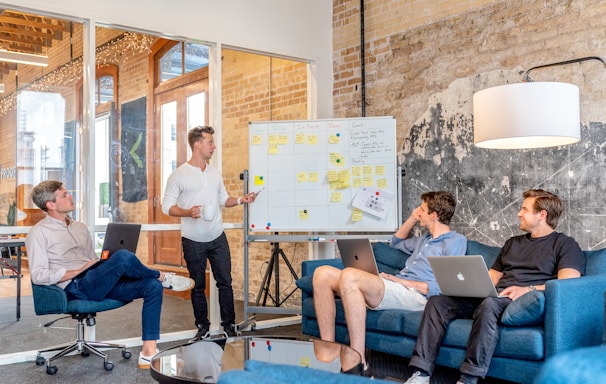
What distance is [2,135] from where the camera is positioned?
15.1 feet

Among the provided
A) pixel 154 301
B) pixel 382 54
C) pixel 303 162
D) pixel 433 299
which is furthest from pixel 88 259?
pixel 382 54

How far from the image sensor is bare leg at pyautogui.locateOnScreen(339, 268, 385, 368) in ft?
12.6

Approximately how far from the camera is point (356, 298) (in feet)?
12.7

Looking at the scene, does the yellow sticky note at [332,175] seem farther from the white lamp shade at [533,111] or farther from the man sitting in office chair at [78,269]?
the white lamp shade at [533,111]

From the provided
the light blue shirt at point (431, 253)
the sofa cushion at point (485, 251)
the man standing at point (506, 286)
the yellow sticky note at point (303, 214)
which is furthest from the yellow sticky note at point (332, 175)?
the man standing at point (506, 286)

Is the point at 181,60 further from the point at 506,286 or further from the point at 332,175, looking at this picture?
the point at 506,286

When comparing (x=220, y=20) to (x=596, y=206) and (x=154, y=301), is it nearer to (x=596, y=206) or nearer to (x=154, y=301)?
(x=154, y=301)

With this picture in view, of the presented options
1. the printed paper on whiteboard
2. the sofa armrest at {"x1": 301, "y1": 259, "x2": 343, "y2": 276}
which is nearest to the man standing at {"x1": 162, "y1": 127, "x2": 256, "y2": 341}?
the sofa armrest at {"x1": 301, "y1": 259, "x2": 343, "y2": 276}

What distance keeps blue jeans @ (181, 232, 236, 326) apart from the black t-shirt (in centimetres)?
224

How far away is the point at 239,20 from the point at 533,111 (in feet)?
10.2

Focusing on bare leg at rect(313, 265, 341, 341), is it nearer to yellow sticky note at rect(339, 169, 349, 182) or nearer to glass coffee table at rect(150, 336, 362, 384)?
glass coffee table at rect(150, 336, 362, 384)

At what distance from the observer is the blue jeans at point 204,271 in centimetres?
502

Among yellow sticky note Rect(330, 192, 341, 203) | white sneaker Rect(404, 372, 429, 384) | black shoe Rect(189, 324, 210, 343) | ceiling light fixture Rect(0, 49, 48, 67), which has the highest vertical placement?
ceiling light fixture Rect(0, 49, 48, 67)

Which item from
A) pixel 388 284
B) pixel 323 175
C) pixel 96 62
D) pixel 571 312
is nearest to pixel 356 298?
pixel 388 284
